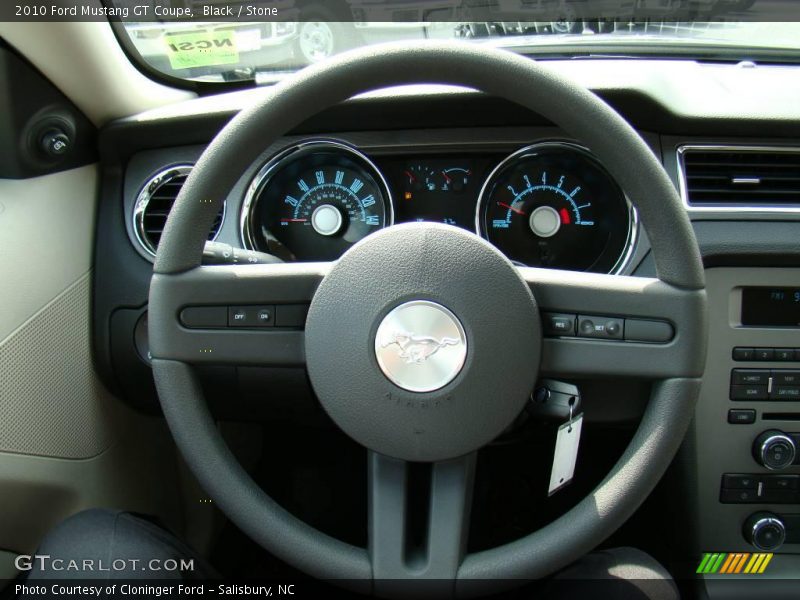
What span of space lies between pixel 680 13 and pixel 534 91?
882 millimetres

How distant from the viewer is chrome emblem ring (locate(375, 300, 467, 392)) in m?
0.99

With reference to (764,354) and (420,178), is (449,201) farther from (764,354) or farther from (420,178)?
(764,354)

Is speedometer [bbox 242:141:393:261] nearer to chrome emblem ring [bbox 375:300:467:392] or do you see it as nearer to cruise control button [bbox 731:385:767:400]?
chrome emblem ring [bbox 375:300:467:392]

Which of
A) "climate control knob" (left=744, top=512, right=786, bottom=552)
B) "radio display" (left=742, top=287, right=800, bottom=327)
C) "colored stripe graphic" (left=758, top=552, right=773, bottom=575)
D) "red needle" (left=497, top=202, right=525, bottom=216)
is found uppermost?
"red needle" (left=497, top=202, right=525, bottom=216)

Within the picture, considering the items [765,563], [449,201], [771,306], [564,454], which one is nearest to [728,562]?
[765,563]

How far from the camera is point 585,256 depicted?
1521mm

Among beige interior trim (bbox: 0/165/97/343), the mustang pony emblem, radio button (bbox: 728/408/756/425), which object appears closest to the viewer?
the mustang pony emblem

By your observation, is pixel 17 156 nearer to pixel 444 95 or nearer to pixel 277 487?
pixel 444 95

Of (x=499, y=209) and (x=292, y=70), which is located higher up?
(x=292, y=70)

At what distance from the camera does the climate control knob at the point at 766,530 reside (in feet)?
4.90

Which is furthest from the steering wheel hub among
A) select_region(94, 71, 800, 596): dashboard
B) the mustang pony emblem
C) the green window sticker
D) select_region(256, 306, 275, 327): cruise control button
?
the green window sticker

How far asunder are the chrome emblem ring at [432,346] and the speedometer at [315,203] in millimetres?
560

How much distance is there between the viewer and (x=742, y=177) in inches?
57.5

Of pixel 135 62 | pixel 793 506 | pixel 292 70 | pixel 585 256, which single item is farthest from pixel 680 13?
pixel 135 62
